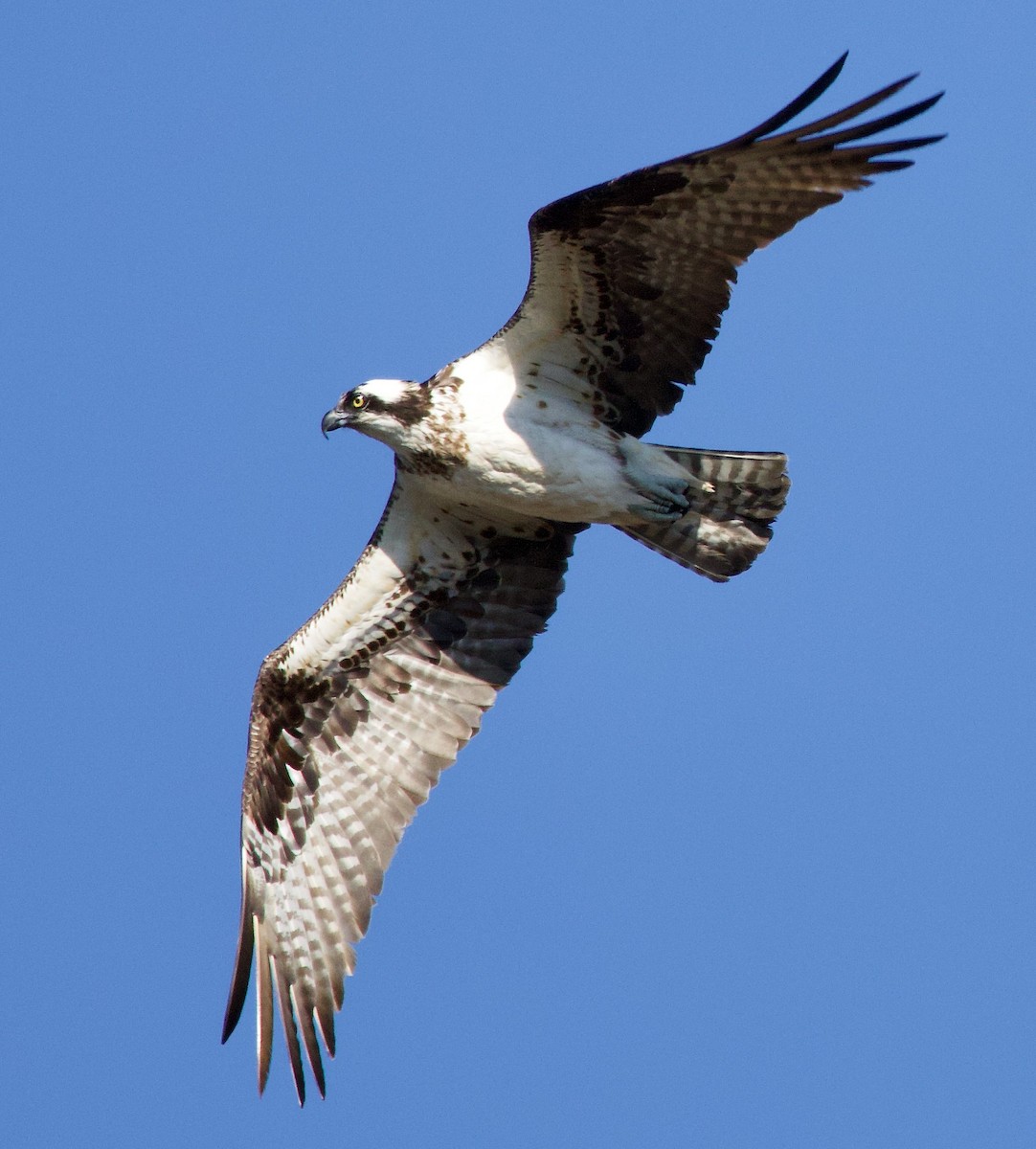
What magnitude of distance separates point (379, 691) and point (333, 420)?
178 cm

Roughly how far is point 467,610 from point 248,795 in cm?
169

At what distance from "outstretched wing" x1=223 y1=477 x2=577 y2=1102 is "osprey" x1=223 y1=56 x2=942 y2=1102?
1 cm

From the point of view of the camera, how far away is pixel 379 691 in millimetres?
11062

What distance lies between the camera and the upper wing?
8953mm

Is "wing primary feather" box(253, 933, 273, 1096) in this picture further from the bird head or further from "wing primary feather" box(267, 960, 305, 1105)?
the bird head

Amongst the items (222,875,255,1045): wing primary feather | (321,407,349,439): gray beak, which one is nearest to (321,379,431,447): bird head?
(321,407,349,439): gray beak

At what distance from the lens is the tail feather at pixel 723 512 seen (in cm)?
1026

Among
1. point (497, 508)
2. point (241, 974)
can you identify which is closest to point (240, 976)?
point (241, 974)

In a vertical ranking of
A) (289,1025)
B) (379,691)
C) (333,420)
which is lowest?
(289,1025)

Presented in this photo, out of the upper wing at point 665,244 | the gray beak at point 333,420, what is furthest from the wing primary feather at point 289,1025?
the upper wing at point 665,244

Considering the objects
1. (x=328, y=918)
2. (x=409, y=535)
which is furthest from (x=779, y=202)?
(x=328, y=918)

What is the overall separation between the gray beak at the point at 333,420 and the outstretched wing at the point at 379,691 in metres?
0.65

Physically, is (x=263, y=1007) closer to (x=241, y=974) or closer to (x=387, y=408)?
(x=241, y=974)

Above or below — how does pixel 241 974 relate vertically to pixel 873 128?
below
